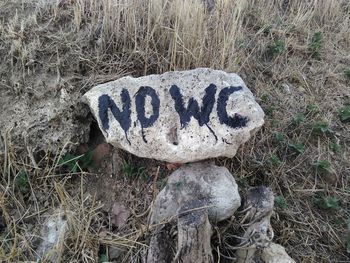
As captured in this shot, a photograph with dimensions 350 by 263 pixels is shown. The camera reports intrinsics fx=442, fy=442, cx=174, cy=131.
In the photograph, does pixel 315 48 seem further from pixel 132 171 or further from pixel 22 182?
pixel 22 182

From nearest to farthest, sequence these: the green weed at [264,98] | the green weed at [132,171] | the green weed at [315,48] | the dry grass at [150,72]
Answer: the dry grass at [150,72] → the green weed at [132,171] → the green weed at [264,98] → the green weed at [315,48]

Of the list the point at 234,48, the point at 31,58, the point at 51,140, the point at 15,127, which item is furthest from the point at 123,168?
the point at 234,48

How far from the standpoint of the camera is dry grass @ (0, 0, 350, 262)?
2.28m

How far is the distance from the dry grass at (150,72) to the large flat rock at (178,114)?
26 centimetres

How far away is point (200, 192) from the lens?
220cm

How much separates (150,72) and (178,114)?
0.56 meters

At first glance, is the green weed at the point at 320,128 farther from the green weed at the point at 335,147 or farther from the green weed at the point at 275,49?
the green weed at the point at 275,49

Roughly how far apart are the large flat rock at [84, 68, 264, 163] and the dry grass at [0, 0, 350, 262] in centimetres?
26

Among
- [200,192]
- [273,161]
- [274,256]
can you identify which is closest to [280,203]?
[273,161]

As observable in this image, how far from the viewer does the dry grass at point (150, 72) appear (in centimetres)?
228

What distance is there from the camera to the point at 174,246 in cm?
207

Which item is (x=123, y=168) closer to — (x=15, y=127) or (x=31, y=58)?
(x=15, y=127)

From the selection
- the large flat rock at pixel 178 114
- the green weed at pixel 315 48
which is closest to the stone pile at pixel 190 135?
the large flat rock at pixel 178 114

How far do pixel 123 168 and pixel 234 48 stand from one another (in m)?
1.15
